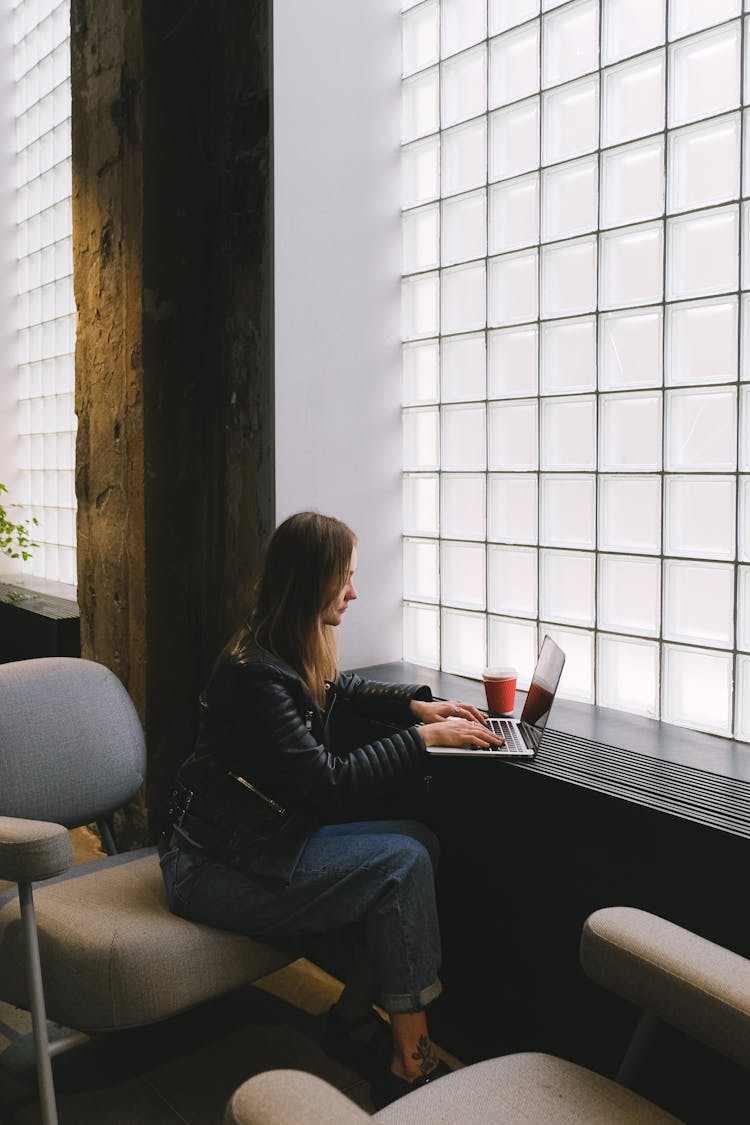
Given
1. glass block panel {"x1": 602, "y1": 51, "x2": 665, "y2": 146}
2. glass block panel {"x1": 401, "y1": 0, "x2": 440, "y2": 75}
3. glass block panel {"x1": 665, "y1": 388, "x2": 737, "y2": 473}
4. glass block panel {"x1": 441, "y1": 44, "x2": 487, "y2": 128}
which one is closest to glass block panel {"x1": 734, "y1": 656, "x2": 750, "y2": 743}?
glass block panel {"x1": 665, "y1": 388, "x2": 737, "y2": 473}

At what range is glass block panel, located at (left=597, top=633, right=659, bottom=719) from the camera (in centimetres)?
226

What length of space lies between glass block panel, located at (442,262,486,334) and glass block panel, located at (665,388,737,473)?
26.2 inches

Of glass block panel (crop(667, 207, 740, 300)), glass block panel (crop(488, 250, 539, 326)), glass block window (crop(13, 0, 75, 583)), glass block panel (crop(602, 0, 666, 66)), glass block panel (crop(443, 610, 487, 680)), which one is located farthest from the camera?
glass block window (crop(13, 0, 75, 583))

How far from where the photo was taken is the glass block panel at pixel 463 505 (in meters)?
2.66

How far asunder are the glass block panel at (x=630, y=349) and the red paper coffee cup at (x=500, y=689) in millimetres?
721

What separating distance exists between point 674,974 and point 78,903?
1.24 meters

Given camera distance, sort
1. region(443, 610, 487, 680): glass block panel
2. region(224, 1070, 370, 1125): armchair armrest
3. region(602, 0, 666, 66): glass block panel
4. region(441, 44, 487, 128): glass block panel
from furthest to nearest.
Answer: region(443, 610, 487, 680): glass block panel
region(441, 44, 487, 128): glass block panel
region(602, 0, 666, 66): glass block panel
region(224, 1070, 370, 1125): armchair armrest

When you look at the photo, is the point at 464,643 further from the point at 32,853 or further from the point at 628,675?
the point at 32,853

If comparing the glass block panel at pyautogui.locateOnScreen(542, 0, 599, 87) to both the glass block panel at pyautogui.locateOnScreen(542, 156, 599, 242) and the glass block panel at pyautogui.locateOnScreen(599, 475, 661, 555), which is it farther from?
the glass block panel at pyautogui.locateOnScreen(599, 475, 661, 555)

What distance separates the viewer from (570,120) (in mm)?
2361

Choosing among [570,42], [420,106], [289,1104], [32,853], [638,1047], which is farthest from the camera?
[420,106]

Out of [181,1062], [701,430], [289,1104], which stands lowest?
[181,1062]

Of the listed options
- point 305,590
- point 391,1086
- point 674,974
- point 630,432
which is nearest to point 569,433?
point 630,432

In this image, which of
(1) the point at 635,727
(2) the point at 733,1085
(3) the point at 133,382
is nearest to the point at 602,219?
(1) the point at 635,727
